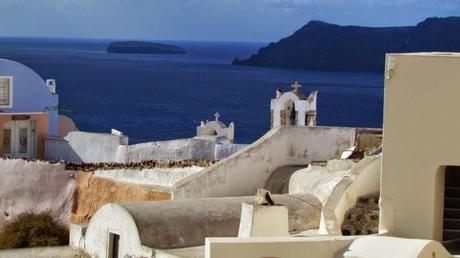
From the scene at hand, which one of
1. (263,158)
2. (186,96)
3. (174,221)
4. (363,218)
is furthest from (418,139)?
(186,96)

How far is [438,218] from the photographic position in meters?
15.2

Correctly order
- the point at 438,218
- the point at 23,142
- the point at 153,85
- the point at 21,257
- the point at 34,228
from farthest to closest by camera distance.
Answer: the point at 153,85 → the point at 23,142 → the point at 34,228 → the point at 21,257 → the point at 438,218

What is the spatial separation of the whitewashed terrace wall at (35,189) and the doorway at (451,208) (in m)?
10.5

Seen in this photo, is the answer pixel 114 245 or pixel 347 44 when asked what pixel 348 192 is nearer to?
pixel 114 245

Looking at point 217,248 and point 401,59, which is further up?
point 401,59

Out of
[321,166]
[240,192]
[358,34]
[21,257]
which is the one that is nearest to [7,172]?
[21,257]

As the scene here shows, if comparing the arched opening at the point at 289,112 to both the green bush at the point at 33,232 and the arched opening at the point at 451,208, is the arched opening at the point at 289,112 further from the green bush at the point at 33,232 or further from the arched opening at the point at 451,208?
the arched opening at the point at 451,208

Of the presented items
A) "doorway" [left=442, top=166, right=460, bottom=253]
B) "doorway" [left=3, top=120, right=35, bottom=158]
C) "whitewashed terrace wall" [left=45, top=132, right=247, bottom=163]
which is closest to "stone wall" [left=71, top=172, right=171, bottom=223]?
"whitewashed terrace wall" [left=45, top=132, right=247, bottom=163]

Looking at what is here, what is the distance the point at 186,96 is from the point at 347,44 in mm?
46521

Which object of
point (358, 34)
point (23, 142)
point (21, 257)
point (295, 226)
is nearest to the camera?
point (295, 226)

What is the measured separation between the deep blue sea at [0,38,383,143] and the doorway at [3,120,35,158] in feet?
178

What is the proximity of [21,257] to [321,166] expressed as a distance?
599 cm

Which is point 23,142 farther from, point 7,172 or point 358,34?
point 358,34

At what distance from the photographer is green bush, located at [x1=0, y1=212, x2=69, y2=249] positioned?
74.1ft
